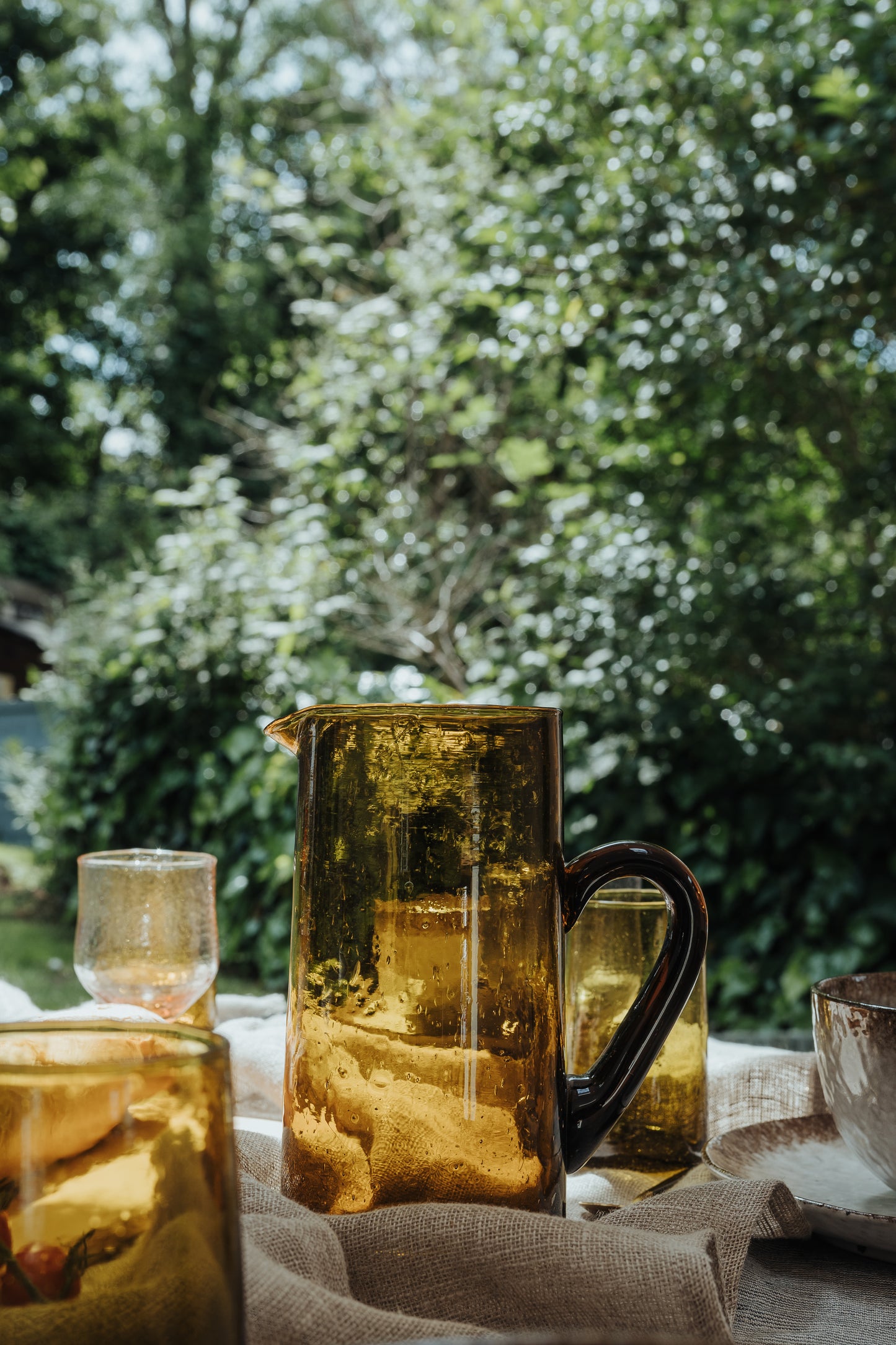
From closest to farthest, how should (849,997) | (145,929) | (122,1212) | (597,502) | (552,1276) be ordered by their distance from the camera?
(122,1212)
(552,1276)
(849,997)
(145,929)
(597,502)

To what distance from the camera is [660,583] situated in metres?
3.01

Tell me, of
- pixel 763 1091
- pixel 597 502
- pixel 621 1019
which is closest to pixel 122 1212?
pixel 621 1019

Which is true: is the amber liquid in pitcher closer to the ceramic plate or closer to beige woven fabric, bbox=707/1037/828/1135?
the ceramic plate

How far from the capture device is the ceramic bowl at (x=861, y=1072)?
0.59 meters

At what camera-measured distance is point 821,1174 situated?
2.27 ft

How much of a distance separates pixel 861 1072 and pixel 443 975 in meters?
0.25

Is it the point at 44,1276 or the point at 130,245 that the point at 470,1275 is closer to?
the point at 44,1276

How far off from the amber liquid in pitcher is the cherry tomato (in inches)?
8.3

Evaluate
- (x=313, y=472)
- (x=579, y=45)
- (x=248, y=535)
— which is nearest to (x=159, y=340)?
(x=248, y=535)

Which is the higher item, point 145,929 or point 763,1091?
point 145,929

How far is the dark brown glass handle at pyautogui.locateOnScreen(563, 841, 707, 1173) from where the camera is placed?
0.58 m

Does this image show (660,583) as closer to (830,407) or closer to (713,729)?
(713,729)

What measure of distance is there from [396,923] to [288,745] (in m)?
0.15

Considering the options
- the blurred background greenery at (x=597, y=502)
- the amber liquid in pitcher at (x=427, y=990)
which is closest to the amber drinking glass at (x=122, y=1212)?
the amber liquid in pitcher at (x=427, y=990)
